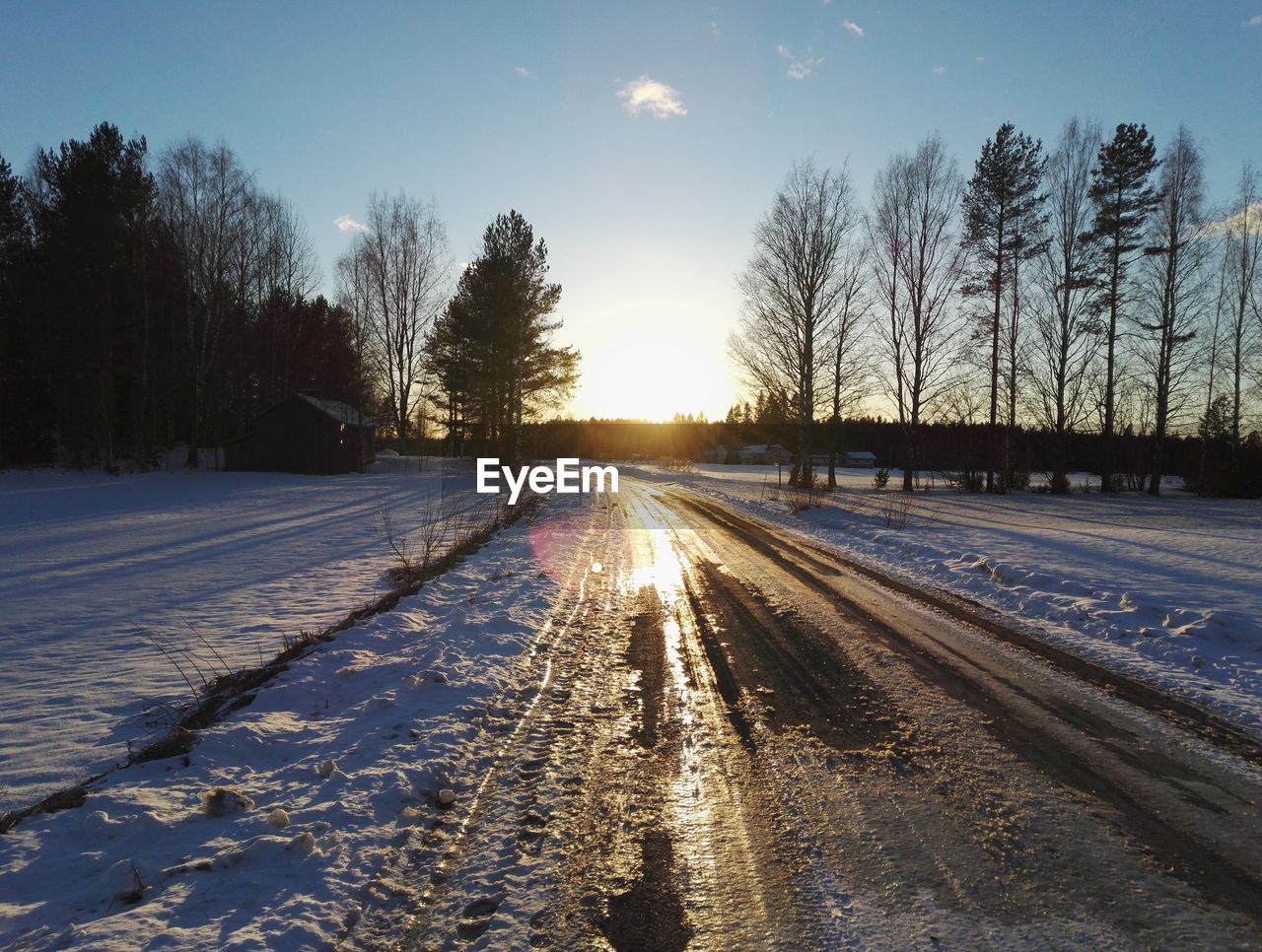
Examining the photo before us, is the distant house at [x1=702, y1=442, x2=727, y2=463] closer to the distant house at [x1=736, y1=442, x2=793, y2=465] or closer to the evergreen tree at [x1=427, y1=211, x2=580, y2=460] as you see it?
the distant house at [x1=736, y1=442, x2=793, y2=465]

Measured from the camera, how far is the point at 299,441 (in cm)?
3719

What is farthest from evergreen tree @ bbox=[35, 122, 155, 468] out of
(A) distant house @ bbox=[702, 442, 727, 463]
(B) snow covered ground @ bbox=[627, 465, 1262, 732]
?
(A) distant house @ bbox=[702, 442, 727, 463]

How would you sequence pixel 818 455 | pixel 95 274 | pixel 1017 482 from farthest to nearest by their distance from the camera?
pixel 818 455 < pixel 1017 482 < pixel 95 274

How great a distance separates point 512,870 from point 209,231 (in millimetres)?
39874

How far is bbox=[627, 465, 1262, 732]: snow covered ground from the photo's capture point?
19.4 feet

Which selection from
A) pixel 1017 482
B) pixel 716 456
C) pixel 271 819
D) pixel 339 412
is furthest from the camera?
pixel 716 456

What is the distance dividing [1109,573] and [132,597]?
45.4ft

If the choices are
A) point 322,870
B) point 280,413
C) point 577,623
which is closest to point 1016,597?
point 577,623

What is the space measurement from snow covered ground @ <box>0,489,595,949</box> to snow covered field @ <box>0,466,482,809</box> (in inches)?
30.7

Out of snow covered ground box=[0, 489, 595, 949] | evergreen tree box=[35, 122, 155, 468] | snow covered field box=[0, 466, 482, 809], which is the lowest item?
snow covered field box=[0, 466, 482, 809]

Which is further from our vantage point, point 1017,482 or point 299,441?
point 299,441

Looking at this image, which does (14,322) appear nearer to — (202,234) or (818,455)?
(202,234)

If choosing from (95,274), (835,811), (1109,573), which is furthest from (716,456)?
(835,811)

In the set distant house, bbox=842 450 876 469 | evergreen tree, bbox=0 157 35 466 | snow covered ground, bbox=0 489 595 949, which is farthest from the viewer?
distant house, bbox=842 450 876 469
